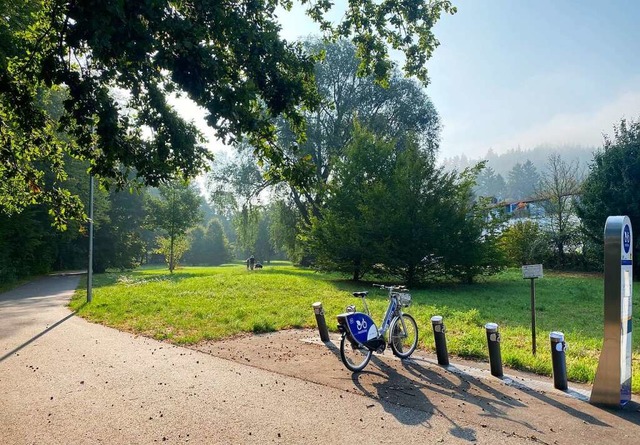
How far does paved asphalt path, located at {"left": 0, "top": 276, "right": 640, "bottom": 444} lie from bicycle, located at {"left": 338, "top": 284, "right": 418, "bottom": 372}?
2.90 ft

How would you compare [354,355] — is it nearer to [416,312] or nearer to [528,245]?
[416,312]

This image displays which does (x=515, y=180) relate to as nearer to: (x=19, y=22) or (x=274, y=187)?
(x=274, y=187)

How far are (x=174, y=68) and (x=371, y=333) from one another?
4312 millimetres

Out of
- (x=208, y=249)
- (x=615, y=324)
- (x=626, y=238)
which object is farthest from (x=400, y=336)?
(x=208, y=249)

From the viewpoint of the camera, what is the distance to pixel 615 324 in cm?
523

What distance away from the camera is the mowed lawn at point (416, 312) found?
311 inches

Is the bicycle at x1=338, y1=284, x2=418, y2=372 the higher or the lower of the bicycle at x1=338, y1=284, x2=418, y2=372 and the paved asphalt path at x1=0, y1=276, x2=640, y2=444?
the higher

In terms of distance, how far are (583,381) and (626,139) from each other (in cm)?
2405

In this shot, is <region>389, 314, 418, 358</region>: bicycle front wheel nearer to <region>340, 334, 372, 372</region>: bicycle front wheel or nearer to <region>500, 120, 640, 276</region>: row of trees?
<region>340, 334, 372, 372</region>: bicycle front wheel

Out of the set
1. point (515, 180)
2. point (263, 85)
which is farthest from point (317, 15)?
point (515, 180)

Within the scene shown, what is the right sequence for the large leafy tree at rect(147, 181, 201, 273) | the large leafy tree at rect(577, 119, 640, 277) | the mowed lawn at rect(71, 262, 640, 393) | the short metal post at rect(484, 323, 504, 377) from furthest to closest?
the large leafy tree at rect(147, 181, 201, 273) → the large leafy tree at rect(577, 119, 640, 277) → the mowed lawn at rect(71, 262, 640, 393) → the short metal post at rect(484, 323, 504, 377)

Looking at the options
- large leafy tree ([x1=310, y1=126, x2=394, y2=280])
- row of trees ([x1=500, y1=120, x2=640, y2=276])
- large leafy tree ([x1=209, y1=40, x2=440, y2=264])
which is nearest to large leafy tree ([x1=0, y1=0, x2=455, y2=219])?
large leafy tree ([x1=310, y1=126, x2=394, y2=280])

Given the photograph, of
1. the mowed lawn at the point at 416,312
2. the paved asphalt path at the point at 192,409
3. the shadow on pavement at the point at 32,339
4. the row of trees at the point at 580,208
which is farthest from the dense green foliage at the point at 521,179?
the paved asphalt path at the point at 192,409

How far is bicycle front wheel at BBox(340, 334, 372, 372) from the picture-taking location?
634 cm
